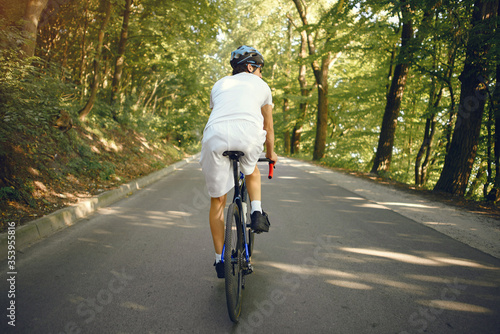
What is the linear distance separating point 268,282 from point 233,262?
0.78 m

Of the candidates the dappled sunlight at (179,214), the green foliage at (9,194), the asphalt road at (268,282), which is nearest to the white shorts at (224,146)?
the asphalt road at (268,282)

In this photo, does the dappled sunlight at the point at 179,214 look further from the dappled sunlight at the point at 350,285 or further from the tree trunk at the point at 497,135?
the tree trunk at the point at 497,135

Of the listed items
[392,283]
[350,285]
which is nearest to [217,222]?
[350,285]

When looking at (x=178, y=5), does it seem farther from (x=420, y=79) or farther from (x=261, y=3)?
(x=261, y=3)

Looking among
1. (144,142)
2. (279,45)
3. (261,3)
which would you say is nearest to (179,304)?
(144,142)

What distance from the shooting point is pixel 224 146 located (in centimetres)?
236

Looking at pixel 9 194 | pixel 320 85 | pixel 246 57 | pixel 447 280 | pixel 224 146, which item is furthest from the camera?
pixel 320 85

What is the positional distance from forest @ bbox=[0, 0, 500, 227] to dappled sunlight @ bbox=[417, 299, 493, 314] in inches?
205

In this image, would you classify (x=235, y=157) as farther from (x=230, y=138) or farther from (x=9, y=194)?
(x=9, y=194)

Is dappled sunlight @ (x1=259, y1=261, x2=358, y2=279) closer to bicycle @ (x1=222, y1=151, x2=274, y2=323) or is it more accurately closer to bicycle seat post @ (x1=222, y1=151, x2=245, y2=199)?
bicycle @ (x1=222, y1=151, x2=274, y2=323)

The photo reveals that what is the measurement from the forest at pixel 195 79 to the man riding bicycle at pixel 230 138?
3229 millimetres

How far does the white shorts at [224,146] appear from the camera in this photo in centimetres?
237

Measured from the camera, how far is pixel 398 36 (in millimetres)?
12422

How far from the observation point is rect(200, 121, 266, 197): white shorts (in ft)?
7.76
